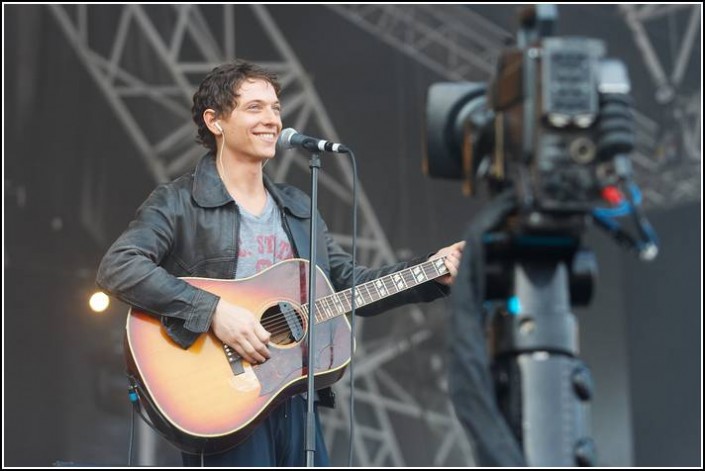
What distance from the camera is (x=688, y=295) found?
6.94 metres

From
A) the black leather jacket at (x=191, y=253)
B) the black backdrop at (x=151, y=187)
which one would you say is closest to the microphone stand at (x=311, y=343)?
the black leather jacket at (x=191, y=253)

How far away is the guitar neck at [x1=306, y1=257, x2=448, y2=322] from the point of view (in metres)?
4.14

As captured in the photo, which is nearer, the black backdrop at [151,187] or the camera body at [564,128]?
the camera body at [564,128]

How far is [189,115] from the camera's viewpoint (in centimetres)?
Result: 662

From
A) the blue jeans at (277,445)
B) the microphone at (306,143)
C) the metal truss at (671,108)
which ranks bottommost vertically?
the blue jeans at (277,445)

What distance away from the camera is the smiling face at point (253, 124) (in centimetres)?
415

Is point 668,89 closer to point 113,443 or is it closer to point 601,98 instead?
point 113,443

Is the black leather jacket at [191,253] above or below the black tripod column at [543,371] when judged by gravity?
above

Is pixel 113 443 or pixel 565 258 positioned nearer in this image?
pixel 565 258

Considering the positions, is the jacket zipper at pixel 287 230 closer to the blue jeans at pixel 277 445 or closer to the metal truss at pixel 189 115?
the blue jeans at pixel 277 445

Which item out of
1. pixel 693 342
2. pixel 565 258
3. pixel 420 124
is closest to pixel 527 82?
pixel 565 258

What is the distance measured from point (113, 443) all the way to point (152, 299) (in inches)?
103

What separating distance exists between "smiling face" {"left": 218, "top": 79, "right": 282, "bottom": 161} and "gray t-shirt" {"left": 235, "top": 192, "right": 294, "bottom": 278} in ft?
0.72

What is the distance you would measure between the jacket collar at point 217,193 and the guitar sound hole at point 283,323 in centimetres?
36
